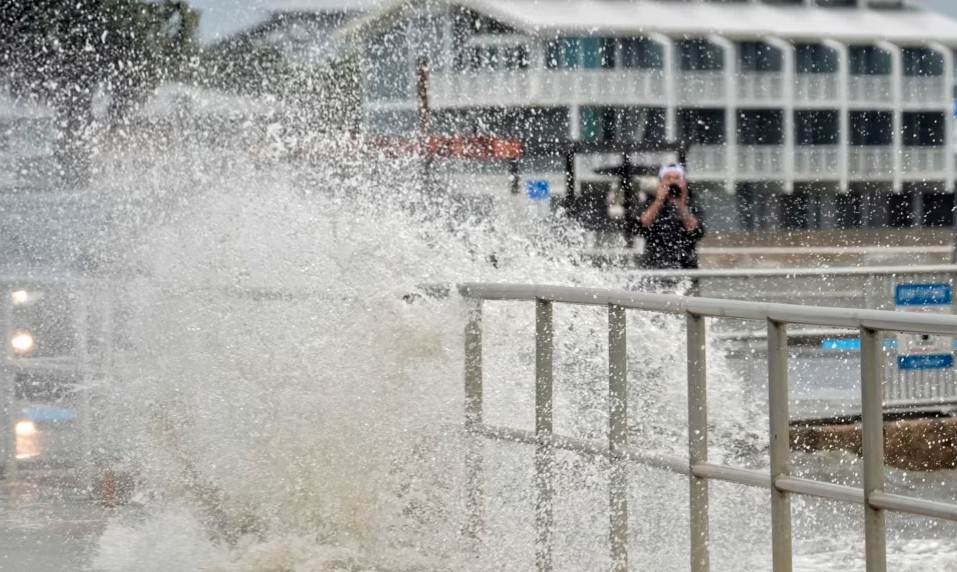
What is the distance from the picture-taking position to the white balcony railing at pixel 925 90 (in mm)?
47938

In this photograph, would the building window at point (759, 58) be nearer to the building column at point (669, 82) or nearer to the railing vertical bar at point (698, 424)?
the building column at point (669, 82)

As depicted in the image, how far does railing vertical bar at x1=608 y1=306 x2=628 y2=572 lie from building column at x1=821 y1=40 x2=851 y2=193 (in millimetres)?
41054

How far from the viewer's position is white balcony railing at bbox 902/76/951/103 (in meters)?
47.9

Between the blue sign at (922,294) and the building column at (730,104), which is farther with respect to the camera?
the building column at (730,104)

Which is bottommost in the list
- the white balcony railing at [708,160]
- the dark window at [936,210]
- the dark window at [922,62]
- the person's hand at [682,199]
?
the dark window at [936,210]

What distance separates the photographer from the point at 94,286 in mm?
10219

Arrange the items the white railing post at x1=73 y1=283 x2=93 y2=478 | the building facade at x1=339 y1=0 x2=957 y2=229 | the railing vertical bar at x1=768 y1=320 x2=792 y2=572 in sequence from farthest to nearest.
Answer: the building facade at x1=339 y1=0 x2=957 y2=229 → the white railing post at x1=73 y1=283 x2=93 y2=478 → the railing vertical bar at x1=768 y1=320 x2=792 y2=572

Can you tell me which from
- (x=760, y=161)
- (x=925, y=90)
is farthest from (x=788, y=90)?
(x=925, y=90)

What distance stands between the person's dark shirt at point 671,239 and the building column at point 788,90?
112 ft

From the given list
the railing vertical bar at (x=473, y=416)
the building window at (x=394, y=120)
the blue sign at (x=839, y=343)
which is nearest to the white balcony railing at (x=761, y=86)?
the building window at (x=394, y=120)

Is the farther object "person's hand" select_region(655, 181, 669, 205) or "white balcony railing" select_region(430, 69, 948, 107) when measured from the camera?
"white balcony railing" select_region(430, 69, 948, 107)

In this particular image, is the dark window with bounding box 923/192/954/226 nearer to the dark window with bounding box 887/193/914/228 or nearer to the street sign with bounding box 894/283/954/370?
the dark window with bounding box 887/193/914/228

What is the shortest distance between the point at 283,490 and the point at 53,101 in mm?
30991

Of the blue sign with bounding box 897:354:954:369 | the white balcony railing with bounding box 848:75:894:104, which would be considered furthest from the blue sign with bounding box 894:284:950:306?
the white balcony railing with bounding box 848:75:894:104
